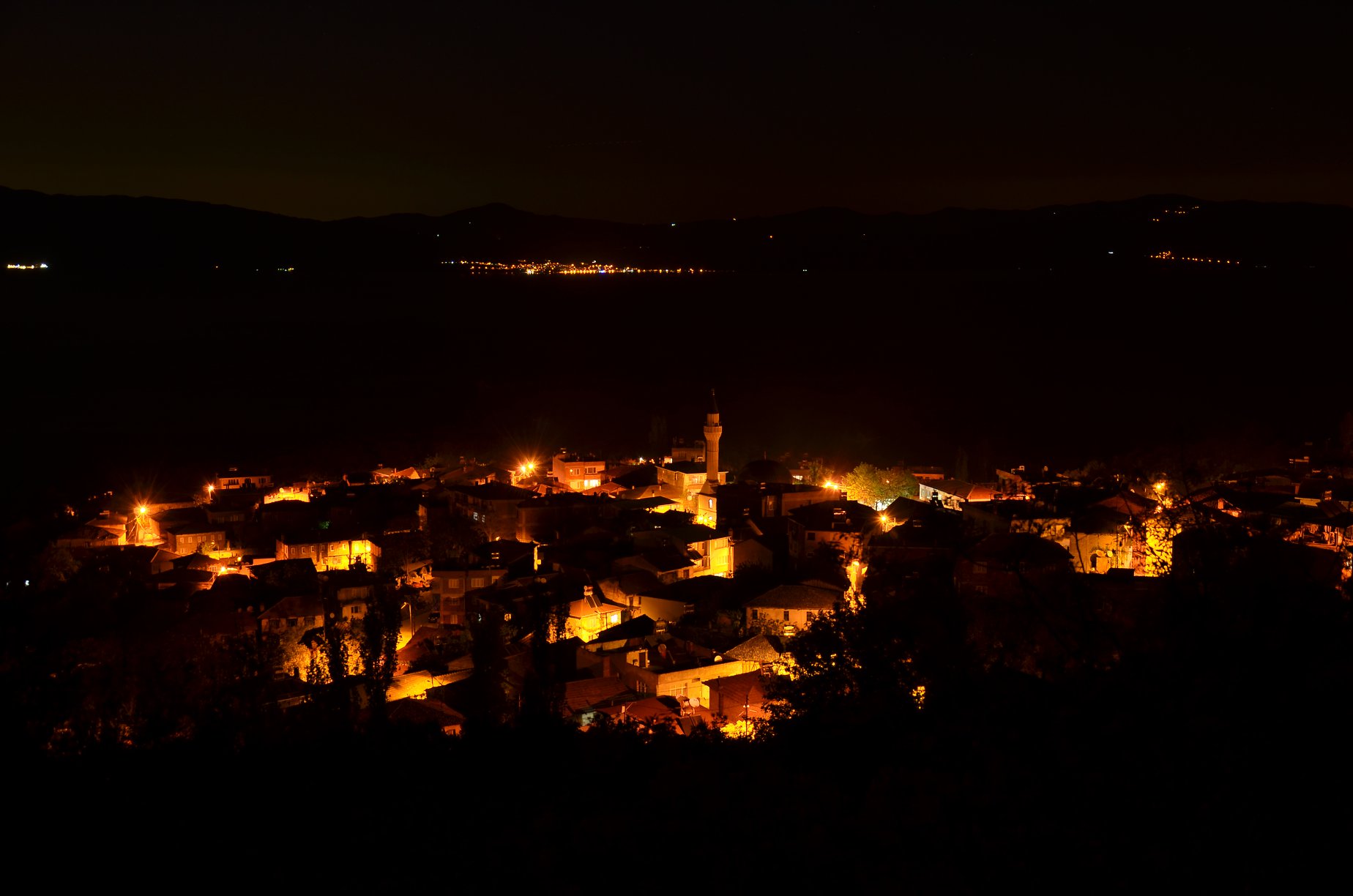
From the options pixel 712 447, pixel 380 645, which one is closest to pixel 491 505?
pixel 712 447

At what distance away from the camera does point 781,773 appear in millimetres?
6184

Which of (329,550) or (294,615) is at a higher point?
(294,615)

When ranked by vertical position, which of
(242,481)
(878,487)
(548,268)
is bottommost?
(242,481)

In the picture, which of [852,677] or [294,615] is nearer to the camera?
[852,677]

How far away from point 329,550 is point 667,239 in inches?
5554

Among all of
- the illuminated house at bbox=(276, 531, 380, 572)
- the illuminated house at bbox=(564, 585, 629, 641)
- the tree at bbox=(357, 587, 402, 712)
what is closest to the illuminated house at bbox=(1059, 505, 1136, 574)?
the illuminated house at bbox=(564, 585, 629, 641)

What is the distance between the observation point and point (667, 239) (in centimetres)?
15588

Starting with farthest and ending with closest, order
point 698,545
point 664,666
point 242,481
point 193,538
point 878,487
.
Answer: point 242,481 < point 878,487 < point 193,538 < point 698,545 < point 664,666

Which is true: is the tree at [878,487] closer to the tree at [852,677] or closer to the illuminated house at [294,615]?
the illuminated house at [294,615]

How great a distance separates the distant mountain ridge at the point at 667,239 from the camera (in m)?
111

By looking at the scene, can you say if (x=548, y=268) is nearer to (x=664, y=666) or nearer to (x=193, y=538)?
(x=193, y=538)

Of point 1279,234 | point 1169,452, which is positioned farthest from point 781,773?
point 1279,234

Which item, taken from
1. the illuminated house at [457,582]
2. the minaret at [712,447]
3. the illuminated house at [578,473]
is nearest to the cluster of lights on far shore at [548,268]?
the illuminated house at [578,473]

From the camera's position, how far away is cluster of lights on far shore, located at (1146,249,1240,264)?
113 meters
